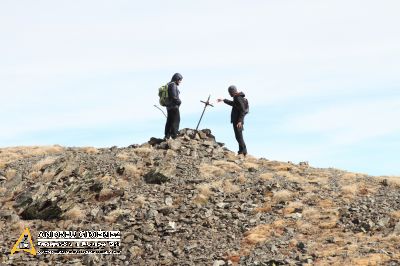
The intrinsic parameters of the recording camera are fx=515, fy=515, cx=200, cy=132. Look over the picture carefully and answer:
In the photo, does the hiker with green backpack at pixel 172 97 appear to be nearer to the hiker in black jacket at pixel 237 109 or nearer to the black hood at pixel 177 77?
the black hood at pixel 177 77

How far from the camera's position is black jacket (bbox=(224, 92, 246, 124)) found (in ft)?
89.5

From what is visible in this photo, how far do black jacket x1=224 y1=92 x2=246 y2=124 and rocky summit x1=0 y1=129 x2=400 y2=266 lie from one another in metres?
2.07

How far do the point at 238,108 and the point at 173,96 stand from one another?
3611 mm

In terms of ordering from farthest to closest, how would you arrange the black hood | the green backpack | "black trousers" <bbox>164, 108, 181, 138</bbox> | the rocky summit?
1. "black trousers" <bbox>164, 108, 181, 138</bbox>
2. the green backpack
3. the black hood
4. the rocky summit

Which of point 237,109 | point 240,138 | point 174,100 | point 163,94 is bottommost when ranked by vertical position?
point 240,138

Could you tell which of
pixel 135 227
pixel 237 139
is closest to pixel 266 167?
pixel 237 139

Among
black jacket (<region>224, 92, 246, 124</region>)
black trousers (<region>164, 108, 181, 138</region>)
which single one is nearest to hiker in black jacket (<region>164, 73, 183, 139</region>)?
black trousers (<region>164, 108, 181, 138</region>)

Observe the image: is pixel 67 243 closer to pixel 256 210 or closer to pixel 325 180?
pixel 256 210

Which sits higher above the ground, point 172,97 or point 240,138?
point 172,97

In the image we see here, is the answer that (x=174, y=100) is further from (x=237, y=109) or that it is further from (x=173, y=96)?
(x=237, y=109)

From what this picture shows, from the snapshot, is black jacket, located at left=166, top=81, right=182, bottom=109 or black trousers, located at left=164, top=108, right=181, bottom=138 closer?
black jacket, located at left=166, top=81, right=182, bottom=109

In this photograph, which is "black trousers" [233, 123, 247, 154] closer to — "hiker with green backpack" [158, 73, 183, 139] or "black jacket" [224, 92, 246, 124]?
"black jacket" [224, 92, 246, 124]

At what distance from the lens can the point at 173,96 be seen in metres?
26.3

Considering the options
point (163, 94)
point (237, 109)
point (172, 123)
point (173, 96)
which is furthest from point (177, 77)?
point (237, 109)
